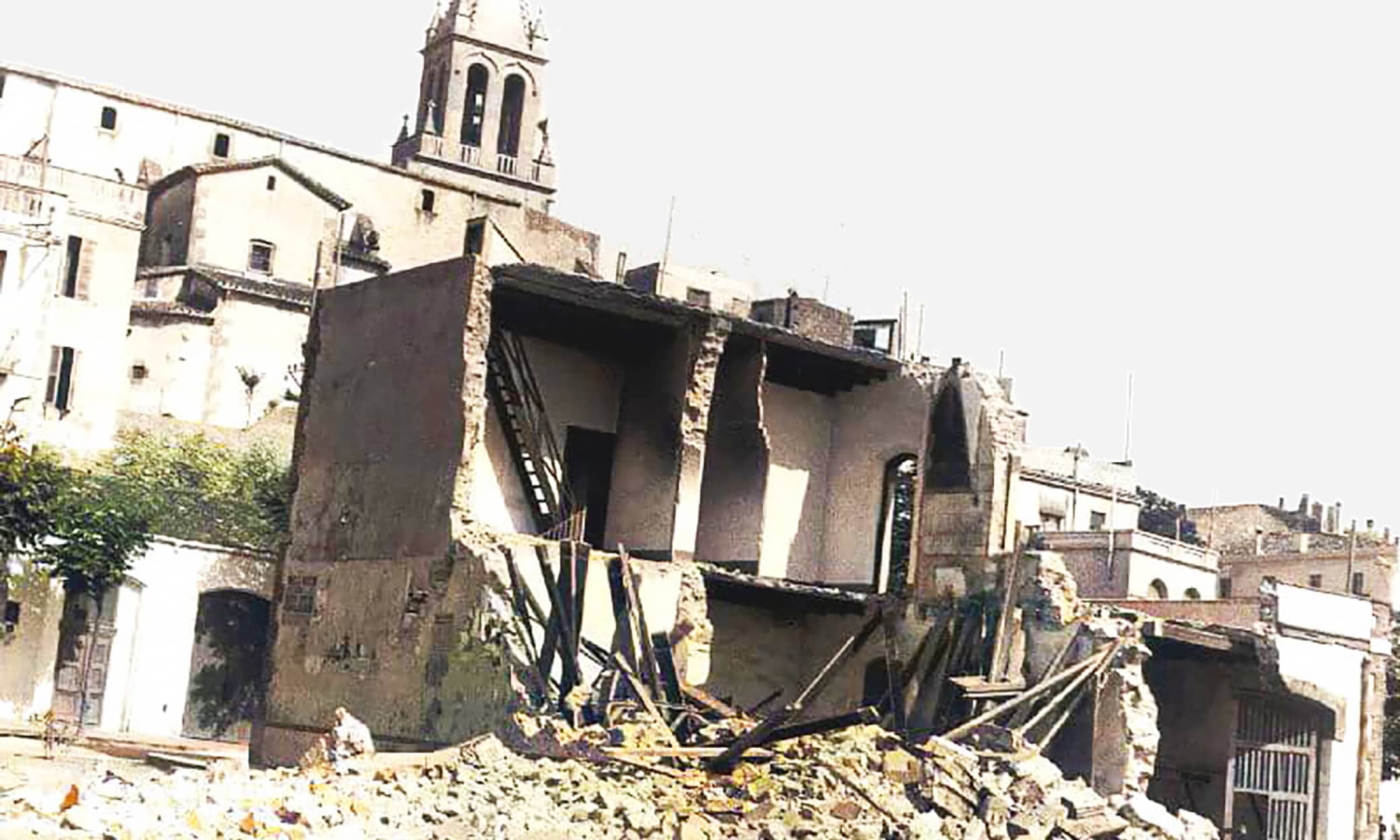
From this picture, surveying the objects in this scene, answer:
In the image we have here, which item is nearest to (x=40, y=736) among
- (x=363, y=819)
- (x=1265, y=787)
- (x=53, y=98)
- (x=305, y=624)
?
(x=305, y=624)

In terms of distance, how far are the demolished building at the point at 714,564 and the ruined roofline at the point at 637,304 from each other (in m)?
0.05

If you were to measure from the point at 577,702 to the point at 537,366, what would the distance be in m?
5.68

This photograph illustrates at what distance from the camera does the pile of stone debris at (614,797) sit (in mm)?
15773

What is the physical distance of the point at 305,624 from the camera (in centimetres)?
2425

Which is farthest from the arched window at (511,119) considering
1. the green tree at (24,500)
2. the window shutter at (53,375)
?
the green tree at (24,500)

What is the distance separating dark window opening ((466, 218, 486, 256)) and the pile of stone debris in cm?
1389

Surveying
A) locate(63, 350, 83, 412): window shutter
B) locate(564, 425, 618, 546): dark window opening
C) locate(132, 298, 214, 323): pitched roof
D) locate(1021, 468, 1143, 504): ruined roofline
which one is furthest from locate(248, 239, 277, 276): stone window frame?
locate(564, 425, 618, 546): dark window opening

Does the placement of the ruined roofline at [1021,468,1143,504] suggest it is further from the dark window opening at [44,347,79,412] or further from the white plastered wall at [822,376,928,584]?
the white plastered wall at [822,376,928,584]

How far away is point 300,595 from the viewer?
24500mm

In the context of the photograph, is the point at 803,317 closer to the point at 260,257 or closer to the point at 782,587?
the point at 782,587

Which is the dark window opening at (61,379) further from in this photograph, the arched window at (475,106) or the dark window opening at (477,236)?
the arched window at (475,106)

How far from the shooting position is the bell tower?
68000mm

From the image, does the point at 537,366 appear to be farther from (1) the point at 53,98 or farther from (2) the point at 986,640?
(1) the point at 53,98

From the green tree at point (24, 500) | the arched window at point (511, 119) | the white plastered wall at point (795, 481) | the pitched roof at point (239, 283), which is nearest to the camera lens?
the white plastered wall at point (795, 481)
